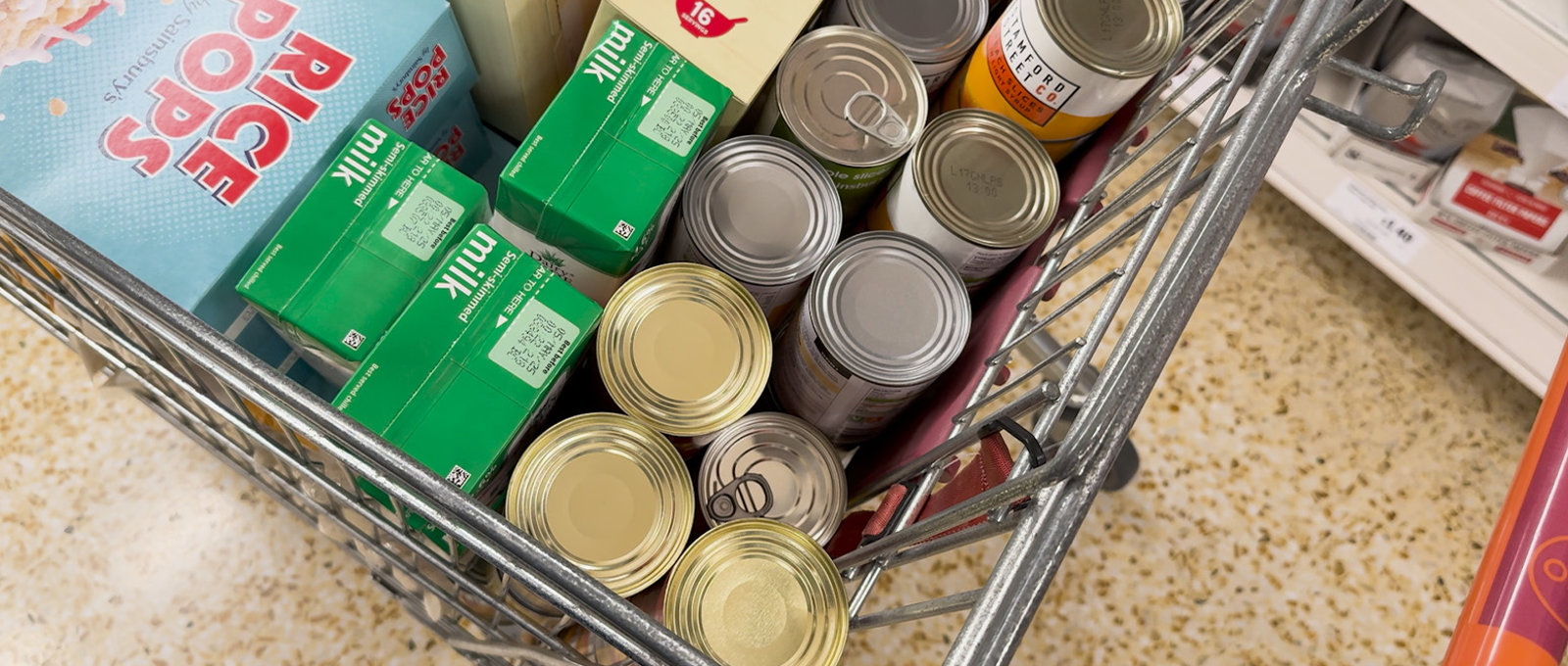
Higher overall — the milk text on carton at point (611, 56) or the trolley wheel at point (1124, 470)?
the trolley wheel at point (1124, 470)

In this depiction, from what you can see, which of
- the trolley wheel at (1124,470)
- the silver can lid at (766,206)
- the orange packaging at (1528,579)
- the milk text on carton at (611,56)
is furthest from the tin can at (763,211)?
the trolley wheel at (1124,470)

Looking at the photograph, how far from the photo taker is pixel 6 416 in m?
1.23

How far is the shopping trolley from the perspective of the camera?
19.8 inches

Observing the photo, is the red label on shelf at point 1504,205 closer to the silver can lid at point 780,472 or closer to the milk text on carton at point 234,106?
the silver can lid at point 780,472

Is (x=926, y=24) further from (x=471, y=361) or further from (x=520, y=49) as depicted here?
(x=471, y=361)

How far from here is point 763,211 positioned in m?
0.82

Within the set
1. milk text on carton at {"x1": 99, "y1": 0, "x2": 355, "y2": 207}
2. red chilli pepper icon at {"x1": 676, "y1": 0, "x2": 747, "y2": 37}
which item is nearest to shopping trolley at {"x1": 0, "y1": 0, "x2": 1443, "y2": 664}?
milk text on carton at {"x1": 99, "y1": 0, "x2": 355, "y2": 207}

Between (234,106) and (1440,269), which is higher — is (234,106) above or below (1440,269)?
below

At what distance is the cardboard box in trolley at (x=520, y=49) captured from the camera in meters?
0.78

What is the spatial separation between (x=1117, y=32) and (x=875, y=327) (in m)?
0.32

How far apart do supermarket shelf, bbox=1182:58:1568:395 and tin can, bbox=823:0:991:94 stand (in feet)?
2.72

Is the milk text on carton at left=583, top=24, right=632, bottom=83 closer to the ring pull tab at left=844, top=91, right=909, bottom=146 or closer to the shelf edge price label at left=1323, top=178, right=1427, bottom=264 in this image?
the ring pull tab at left=844, top=91, right=909, bottom=146

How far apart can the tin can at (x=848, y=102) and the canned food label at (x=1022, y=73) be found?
7 centimetres

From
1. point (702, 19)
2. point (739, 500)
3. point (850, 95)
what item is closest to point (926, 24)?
point (850, 95)
